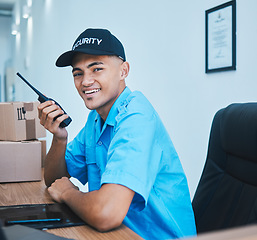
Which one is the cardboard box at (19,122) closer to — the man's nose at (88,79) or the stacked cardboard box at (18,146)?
the stacked cardboard box at (18,146)

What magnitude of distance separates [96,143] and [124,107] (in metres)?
0.20

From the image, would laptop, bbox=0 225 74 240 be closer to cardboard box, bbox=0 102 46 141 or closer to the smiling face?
the smiling face

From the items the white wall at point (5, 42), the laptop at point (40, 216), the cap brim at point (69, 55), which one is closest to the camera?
the laptop at point (40, 216)

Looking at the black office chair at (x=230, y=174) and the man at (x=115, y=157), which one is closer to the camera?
the man at (x=115, y=157)

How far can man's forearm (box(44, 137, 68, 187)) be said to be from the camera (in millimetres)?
1290

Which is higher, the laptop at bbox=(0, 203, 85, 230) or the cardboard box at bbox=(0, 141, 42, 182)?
the cardboard box at bbox=(0, 141, 42, 182)

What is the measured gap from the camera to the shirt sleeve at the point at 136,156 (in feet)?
2.75

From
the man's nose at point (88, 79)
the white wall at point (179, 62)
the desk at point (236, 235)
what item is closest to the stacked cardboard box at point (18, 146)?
the man's nose at point (88, 79)

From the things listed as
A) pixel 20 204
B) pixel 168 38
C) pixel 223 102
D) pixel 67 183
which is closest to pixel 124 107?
pixel 67 183

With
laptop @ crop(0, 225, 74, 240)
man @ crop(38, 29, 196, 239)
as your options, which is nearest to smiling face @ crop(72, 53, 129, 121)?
man @ crop(38, 29, 196, 239)

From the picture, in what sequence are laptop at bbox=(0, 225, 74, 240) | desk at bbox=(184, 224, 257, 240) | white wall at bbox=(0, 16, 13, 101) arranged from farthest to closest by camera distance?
white wall at bbox=(0, 16, 13, 101)
laptop at bbox=(0, 225, 74, 240)
desk at bbox=(184, 224, 257, 240)

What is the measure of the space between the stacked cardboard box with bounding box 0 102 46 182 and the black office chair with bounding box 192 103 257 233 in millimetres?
685

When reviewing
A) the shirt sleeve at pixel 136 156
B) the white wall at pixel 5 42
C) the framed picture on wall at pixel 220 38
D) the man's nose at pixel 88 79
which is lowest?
the shirt sleeve at pixel 136 156

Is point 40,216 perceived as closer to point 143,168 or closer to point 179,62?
point 143,168
